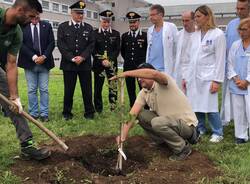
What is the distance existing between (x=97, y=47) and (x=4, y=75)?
11.6ft

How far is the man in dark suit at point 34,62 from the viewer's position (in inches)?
313

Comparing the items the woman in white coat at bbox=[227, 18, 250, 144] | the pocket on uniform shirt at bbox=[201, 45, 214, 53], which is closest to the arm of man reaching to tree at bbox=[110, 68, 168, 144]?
the pocket on uniform shirt at bbox=[201, 45, 214, 53]

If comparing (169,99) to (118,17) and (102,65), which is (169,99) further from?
(118,17)

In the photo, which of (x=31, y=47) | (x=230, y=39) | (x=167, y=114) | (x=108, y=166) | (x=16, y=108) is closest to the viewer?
(x=16, y=108)

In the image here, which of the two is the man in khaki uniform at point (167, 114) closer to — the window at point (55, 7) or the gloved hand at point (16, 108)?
the gloved hand at point (16, 108)

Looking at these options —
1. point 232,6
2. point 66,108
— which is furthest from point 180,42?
point 232,6

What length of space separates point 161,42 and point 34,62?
235 cm

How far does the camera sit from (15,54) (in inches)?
199

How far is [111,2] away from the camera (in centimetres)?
5972

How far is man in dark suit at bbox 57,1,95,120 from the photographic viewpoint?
313 inches

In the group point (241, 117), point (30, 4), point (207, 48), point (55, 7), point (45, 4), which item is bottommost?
point (241, 117)

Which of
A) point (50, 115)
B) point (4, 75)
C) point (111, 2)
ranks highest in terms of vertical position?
point (111, 2)

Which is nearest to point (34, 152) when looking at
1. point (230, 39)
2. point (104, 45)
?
point (230, 39)

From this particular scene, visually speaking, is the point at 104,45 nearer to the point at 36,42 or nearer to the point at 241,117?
the point at 36,42
